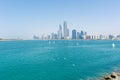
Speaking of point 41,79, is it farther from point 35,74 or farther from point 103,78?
point 103,78

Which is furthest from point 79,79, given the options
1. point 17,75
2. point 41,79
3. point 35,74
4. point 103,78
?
point 17,75

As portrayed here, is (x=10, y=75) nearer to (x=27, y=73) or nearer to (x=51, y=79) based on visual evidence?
(x=27, y=73)

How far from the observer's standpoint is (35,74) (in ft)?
141

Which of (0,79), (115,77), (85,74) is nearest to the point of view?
(115,77)

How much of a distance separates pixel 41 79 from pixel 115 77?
14.5 metres

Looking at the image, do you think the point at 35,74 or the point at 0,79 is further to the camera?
the point at 35,74

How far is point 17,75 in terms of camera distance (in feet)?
138

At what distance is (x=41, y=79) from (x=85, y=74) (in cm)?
995

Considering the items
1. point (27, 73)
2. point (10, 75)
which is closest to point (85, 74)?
point (27, 73)

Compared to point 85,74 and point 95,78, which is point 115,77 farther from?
point 85,74

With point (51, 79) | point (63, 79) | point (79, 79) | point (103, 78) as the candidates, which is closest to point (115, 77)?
point (103, 78)

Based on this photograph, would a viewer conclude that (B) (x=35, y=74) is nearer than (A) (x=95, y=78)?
No

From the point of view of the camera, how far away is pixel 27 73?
44.3m

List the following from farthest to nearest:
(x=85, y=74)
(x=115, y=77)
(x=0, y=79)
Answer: (x=85, y=74) → (x=0, y=79) → (x=115, y=77)
